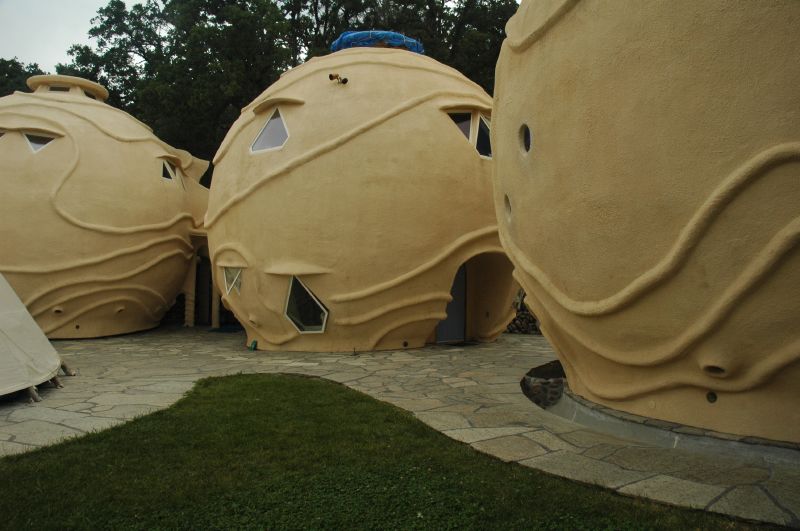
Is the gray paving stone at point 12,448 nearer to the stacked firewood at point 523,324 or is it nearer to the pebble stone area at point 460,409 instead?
the pebble stone area at point 460,409

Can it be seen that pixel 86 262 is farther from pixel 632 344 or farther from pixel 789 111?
pixel 789 111

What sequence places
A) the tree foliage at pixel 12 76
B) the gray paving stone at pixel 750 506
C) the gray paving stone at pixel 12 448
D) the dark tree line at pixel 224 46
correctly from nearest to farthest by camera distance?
the gray paving stone at pixel 750 506
the gray paving stone at pixel 12 448
the dark tree line at pixel 224 46
the tree foliage at pixel 12 76

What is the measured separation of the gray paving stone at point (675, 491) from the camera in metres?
3.48

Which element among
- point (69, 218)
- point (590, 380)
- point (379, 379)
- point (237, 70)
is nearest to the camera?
point (590, 380)

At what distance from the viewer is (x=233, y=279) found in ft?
34.4

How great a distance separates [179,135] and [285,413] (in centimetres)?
1804

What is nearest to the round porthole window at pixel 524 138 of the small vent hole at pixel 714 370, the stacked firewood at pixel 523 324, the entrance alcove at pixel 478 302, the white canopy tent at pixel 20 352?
the small vent hole at pixel 714 370

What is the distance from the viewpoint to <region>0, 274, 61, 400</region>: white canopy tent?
615 cm

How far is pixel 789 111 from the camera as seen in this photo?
3.62m

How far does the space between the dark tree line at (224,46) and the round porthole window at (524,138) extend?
15.6m

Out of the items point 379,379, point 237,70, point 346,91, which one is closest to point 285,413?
point 379,379

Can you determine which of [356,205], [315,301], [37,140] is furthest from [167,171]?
[356,205]

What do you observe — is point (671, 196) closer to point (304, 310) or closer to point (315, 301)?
point (315, 301)

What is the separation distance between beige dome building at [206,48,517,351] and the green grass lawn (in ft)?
13.9
